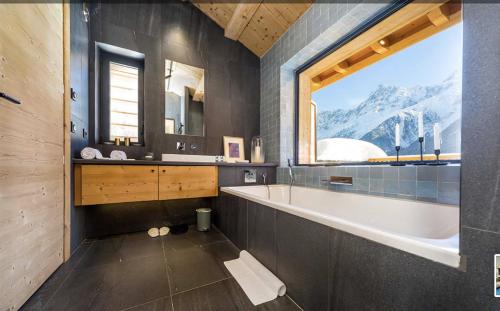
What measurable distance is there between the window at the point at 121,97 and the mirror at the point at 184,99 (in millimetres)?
308

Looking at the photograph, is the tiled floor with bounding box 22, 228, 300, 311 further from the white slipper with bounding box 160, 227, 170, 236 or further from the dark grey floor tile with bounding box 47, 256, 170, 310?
the white slipper with bounding box 160, 227, 170, 236

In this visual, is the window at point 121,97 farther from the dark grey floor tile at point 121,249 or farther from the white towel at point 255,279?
the white towel at point 255,279

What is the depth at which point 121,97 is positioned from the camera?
2.10m

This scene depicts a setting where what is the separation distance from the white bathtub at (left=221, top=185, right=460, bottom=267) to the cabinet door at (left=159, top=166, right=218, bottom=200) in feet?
0.89

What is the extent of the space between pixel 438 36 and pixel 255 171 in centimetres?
206

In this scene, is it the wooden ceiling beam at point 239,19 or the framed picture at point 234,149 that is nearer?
the wooden ceiling beam at point 239,19

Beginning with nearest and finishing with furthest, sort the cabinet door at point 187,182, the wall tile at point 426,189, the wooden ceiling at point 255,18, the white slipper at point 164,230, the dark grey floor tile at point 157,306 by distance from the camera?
1. the dark grey floor tile at point 157,306
2. the wall tile at point 426,189
3. the cabinet door at point 187,182
4. the white slipper at point 164,230
5. the wooden ceiling at point 255,18

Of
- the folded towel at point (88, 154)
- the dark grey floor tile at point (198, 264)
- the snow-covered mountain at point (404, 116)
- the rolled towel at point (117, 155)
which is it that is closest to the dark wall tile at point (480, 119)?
the snow-covered mountain at point (404, 116)

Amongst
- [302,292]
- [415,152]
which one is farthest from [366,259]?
[415,152]

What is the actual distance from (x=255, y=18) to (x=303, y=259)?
278 cm

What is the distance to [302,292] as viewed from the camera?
939 mm

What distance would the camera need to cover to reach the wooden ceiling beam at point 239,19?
224cm

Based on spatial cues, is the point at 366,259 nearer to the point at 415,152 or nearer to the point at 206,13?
the point at 415,152

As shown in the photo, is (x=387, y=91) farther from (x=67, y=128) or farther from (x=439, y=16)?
(x=67, y=128)
